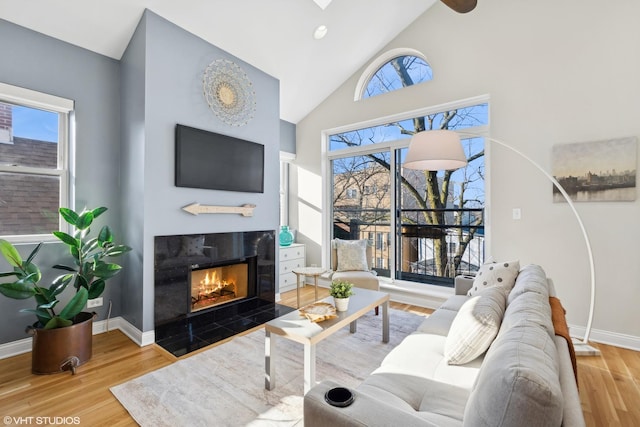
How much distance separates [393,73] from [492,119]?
5.18 ft

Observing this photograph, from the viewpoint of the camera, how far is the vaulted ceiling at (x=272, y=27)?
2.66 metres

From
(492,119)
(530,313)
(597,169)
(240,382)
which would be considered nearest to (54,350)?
(240,382)

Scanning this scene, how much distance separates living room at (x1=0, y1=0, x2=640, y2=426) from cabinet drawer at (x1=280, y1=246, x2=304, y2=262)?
1.07 metres

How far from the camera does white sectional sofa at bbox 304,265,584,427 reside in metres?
0.76

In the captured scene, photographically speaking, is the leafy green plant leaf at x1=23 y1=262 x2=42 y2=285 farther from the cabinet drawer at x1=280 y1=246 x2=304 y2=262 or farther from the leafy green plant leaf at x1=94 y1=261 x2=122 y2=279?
the cabinet drawer at x1=280 y1=246 x2=304 y2=262

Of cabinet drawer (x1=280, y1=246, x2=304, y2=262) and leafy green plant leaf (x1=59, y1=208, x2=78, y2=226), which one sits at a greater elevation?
leafy green plant leaf (x1=59, y1=208, x2=78, y2=226)

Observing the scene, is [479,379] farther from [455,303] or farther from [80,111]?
[80,111]

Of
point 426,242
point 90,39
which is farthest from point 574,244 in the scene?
point 90,39

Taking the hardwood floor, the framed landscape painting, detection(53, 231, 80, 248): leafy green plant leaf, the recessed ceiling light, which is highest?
the recessed ceiling light

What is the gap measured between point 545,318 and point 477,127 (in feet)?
9.67

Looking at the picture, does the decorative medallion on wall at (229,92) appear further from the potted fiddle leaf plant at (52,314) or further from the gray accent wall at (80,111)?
the potted fiddle leaf plant at (52,314)

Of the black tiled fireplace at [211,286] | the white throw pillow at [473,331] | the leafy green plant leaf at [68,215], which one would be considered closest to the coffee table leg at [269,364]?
the black tiled fireplace at [211,286]

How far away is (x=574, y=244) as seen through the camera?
2926 mm

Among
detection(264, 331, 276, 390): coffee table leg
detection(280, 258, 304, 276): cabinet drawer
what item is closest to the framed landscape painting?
detection(264, 331, 276, 390): coffee table leg
